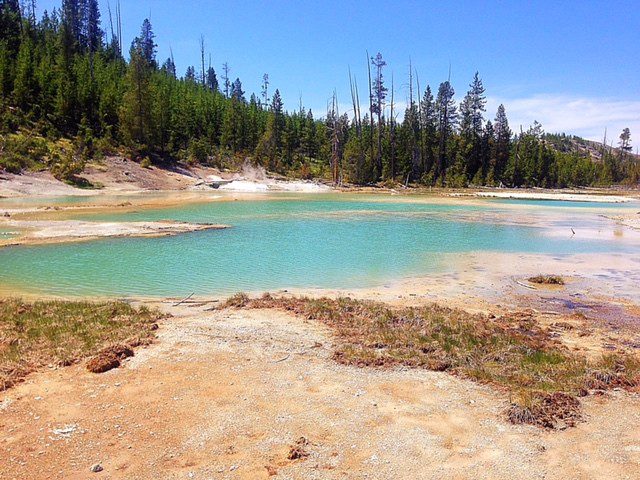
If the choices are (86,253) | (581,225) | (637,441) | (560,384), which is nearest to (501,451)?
(637,441)

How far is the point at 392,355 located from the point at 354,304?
307cm

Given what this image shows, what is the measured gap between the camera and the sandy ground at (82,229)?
2072 cm

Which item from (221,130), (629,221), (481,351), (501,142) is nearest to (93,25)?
(221,130)

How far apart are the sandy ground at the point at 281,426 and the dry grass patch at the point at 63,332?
39 cm

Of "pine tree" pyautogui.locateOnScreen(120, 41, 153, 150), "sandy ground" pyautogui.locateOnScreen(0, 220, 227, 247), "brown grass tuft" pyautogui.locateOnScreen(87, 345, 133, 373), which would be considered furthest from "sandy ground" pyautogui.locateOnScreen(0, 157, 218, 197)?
"brown grass tuft" pyautogui.locateOnScreen(87, 345, 133, 373)

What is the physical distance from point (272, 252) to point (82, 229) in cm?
1008

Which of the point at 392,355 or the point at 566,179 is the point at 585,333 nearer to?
Answer: the point at 392,355

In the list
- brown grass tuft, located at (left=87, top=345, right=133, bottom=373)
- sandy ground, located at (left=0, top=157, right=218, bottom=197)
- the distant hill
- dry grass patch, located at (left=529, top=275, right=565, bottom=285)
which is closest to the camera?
brown grass tuft, located at (left=87, top=345, right=133, bottom=373)

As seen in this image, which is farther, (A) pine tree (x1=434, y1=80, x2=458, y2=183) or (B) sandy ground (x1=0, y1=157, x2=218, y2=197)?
(A) pine tree (x1=434, y1=80, x2=458, y2=183)

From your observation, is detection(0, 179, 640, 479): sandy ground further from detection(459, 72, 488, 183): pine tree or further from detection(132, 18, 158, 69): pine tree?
detection(132, 18, 158, 69): pine tree

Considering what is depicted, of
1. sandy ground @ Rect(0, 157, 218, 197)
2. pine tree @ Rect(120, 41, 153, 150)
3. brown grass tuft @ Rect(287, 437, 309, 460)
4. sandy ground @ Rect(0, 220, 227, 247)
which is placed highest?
pine tree @ Rect(120, 41, 153, 150)

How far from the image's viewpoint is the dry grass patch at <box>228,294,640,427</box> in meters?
6.71

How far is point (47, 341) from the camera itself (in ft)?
27.3

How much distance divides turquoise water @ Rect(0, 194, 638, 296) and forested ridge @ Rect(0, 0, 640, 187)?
116 feet
